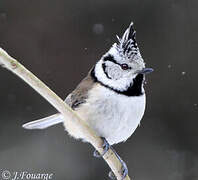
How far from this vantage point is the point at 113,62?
1.96 metres

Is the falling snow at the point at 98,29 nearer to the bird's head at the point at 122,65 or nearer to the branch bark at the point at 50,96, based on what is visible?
the bird's head at the point at 122,65

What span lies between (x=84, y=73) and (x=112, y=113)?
4.79 feet

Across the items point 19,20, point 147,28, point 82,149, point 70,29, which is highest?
point 19,20

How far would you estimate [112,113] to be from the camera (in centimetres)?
200

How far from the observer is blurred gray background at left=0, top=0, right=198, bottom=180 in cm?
348

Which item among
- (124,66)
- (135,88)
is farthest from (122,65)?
(135,88)

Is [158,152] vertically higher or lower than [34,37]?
lower

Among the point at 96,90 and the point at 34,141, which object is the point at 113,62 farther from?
the point at 34,141

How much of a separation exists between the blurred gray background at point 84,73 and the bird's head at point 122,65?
1.39m

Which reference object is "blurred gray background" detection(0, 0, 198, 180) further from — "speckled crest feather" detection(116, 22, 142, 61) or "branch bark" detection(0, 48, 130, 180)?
"branch bark" detection(0, 48, 130, 180)

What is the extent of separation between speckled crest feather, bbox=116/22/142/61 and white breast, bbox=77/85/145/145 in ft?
0.67

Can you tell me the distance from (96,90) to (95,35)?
4.51 ft

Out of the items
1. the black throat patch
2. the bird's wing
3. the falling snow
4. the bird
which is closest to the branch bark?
the bird

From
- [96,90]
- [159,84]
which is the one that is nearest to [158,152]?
[159,84]
